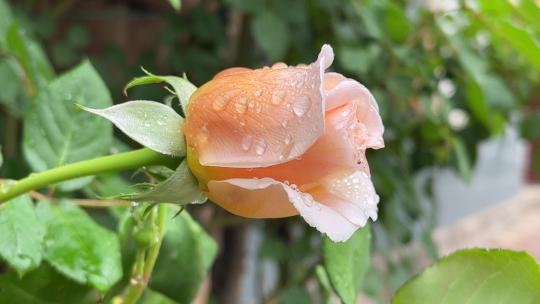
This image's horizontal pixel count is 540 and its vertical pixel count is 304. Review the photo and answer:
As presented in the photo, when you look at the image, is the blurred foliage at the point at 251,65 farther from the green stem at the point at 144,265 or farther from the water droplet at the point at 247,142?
the water droplet at the point at 247,142

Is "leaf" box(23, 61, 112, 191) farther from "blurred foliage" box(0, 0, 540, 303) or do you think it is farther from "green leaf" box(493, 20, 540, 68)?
"green leaf" box(493, 20, 540, 68)

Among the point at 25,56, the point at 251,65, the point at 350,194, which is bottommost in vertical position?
the point at 251,65

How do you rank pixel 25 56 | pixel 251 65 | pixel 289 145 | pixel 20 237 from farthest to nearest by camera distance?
1. pixel 251 65
2. pixel 25 56
3. pixel 20 237
4. pixel 289 145

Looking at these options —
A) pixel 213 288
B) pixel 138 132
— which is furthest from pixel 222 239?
pixel 138 132

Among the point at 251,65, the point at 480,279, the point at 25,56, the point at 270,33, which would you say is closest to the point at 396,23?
the point at 270,33

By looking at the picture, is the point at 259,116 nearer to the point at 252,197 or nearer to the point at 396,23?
the point at 252,197

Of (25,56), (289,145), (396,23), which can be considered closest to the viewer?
(289,145)

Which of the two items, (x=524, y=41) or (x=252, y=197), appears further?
(x=524, y=41)
